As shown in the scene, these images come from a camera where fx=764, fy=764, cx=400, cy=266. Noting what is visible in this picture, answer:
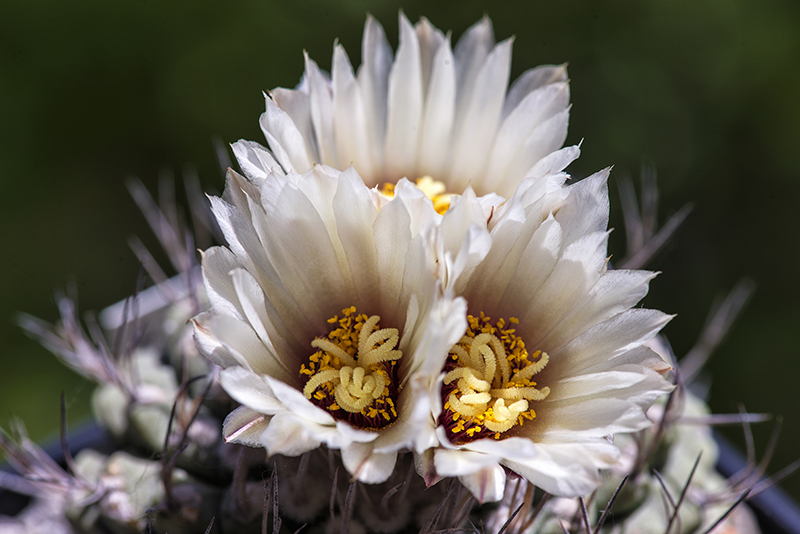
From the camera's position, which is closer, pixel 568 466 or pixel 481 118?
pixel 568 466

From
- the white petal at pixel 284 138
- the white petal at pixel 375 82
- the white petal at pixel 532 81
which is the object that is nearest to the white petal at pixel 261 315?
the white petal at pixel 284 138

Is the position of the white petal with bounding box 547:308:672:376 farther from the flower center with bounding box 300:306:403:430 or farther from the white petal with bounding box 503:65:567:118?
the white petal with bounding box 503:65:567:118

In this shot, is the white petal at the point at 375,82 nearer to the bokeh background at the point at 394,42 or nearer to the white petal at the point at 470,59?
the white petal at the point at 470,59

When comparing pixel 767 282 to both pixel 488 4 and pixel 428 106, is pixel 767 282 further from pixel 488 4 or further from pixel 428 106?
pixel 428 106

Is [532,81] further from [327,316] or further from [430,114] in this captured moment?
[327,316]

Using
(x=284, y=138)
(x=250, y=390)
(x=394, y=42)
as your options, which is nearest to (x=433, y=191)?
(x=284, y=138)

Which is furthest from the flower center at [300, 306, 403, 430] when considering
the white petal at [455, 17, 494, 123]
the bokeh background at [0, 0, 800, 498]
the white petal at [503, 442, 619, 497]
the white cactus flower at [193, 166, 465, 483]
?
the bokeh background at [0, 0, 800, 498]

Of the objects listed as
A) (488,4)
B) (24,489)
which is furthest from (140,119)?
(24,489)
